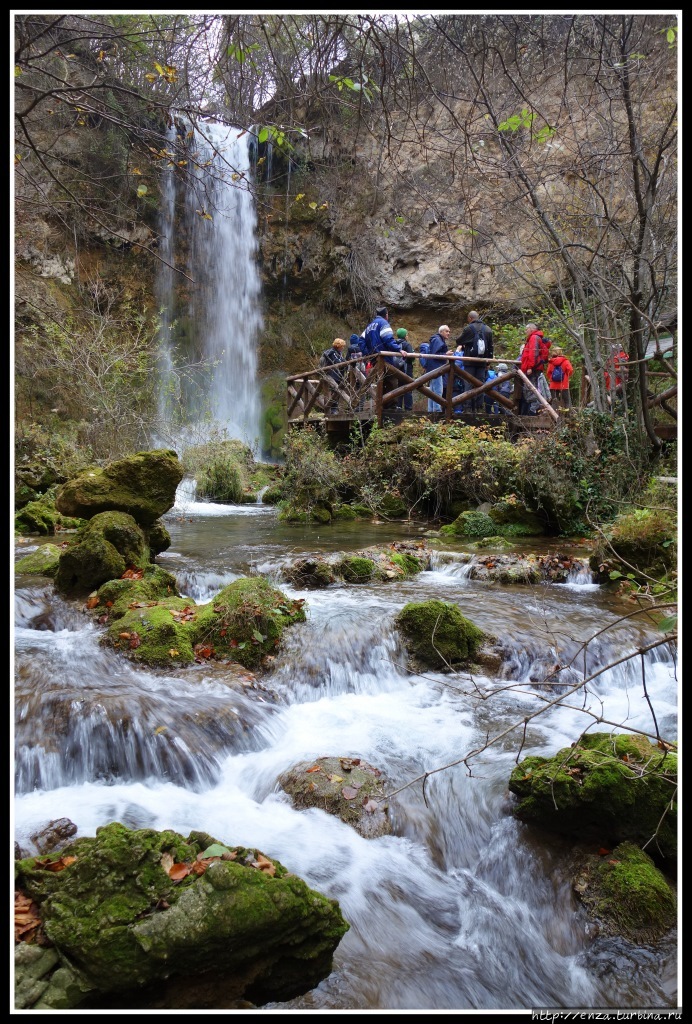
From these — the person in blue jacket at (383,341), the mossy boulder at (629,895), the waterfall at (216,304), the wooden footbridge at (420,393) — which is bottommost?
the mossy boulder at (629,895)

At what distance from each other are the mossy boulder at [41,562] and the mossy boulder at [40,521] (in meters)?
1.69

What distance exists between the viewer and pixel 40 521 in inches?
364

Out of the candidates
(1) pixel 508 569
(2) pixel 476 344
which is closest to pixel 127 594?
(1) pixel 508 569

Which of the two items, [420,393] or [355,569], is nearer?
[355,569]

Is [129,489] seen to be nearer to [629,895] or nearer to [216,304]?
[629,895]

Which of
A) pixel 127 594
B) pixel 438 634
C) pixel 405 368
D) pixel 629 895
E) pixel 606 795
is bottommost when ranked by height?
pixel 629 895

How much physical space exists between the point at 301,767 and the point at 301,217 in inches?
836

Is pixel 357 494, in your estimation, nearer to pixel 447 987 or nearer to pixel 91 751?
pixel 91 751

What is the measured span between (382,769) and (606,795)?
1.47 meters

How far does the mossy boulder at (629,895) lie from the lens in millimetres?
2967

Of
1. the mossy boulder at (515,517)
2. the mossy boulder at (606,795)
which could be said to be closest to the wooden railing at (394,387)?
the mossy boulder at (515,517)

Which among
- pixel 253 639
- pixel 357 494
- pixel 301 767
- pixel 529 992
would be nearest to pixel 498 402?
pixel 357 494

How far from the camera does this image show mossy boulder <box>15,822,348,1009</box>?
2234mm

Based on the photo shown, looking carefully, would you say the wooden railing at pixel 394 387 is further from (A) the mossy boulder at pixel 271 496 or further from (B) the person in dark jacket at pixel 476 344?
(A) the mossy boulder at pixel 271 496
